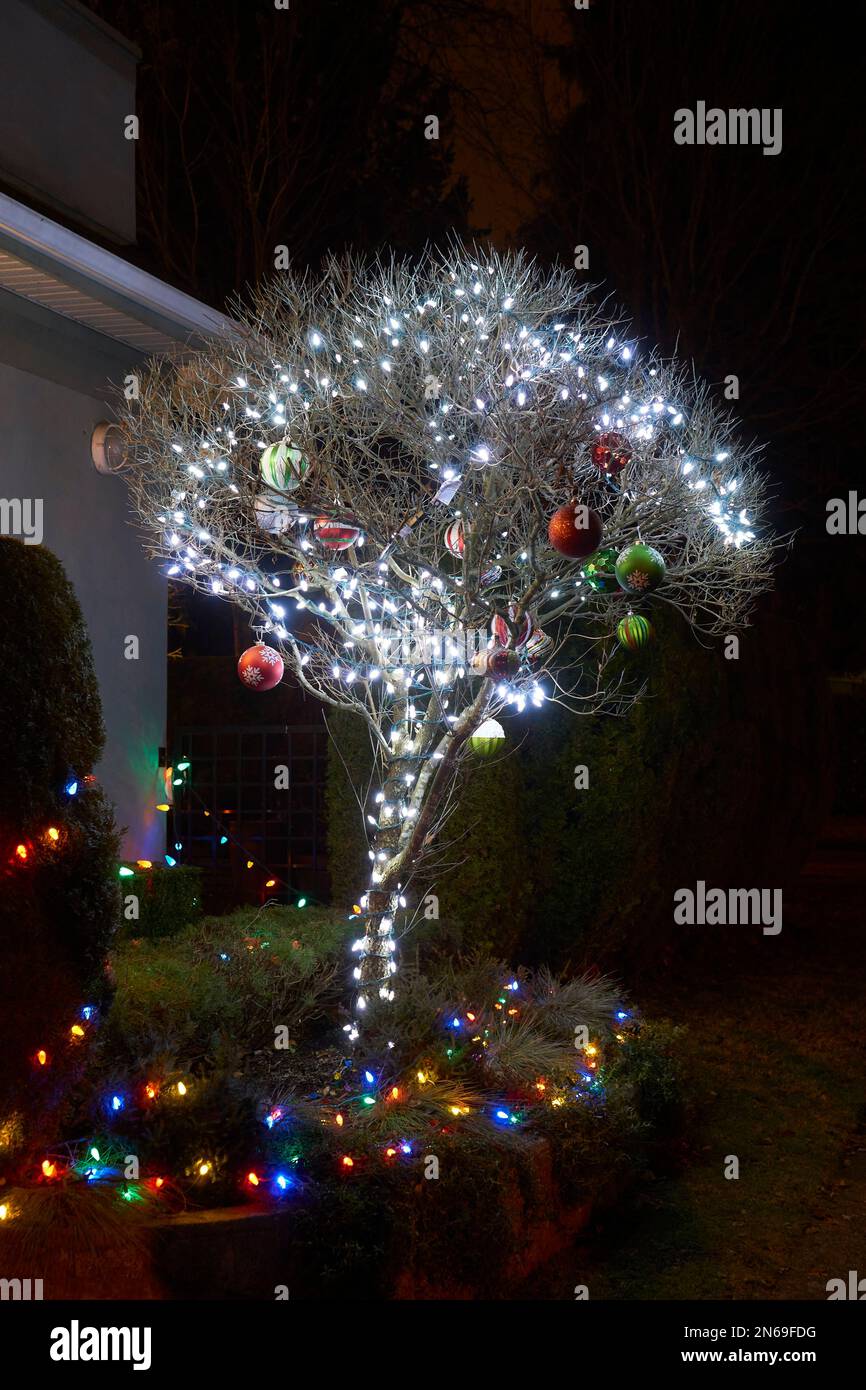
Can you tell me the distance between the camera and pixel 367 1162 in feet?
15.9

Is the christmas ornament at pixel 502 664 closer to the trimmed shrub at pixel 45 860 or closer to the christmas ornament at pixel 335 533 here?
the christmas ornament at pixel 335 533

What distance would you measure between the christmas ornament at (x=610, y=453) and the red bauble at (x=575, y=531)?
1.42ft

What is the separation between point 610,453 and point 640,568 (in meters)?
0.59

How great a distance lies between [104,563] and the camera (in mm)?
8922

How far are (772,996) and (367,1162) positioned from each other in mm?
5953

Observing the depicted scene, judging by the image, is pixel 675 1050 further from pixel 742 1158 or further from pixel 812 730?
pixel 812 730

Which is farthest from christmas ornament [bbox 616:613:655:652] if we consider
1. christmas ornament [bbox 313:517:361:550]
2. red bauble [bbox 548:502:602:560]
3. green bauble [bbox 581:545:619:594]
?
christmas ornament [bbox 313:517:361:550]

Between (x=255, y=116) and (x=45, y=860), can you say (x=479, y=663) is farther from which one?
(x=255, y=116)

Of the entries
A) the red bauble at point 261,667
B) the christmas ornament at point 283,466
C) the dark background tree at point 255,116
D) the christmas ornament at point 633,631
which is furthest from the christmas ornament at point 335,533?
the dark background tree at point 255,116

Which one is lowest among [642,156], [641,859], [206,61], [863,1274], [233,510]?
[863,1274]

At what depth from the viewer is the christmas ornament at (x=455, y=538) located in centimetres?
662

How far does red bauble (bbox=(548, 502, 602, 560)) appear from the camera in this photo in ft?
19.1

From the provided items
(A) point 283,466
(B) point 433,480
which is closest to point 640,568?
(B) point 433,480
